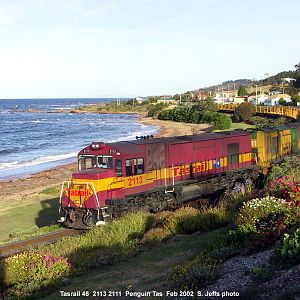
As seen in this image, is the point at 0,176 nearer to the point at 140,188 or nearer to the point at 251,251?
the point at 140,188

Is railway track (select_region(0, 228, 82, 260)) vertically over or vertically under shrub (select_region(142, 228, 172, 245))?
under

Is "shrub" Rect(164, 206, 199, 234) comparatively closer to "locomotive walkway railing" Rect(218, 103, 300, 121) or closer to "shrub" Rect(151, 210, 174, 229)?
"shrub" Rect(151, 210, 174, 229)

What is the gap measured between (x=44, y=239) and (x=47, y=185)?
57.6 feet

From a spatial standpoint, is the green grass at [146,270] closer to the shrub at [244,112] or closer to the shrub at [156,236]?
the shrub at [156,236]

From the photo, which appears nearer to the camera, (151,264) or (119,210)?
(151,264)

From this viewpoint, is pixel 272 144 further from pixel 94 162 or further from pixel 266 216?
pixel 266 216

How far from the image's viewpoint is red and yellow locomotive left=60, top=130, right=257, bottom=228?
18828 millimetres

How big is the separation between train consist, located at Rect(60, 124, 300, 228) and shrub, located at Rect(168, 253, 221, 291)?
8954mm

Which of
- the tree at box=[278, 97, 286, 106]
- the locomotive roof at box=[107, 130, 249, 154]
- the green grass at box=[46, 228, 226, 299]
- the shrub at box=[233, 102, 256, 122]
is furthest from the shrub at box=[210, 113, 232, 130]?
the green grass at box=[46, 228, 226, 299]

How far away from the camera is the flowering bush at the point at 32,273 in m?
11.1

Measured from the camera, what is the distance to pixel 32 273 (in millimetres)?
11383

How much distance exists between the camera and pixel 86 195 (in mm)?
18719

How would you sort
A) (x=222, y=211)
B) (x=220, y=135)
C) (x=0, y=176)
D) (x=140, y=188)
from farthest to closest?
(x=0, y=176) < (x=220, y=135) < (x=140, y=188) < (x=222, y=211)

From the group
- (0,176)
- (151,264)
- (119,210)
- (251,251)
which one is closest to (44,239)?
(119,210)
